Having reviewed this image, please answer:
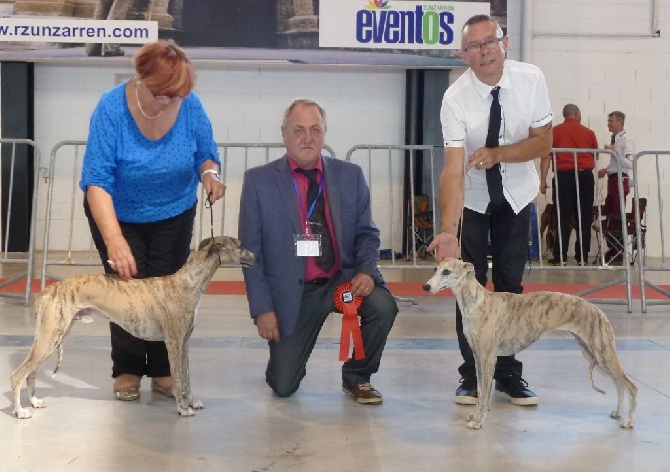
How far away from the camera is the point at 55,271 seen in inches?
337

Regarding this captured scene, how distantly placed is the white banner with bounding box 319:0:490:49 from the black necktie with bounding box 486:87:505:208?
6.09 meters

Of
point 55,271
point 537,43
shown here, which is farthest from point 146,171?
point 537,43

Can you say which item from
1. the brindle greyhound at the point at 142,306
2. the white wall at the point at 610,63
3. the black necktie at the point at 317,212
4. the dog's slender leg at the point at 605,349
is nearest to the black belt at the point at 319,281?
the black necktie at the point at 317,212

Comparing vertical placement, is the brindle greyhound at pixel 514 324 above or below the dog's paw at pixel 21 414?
above

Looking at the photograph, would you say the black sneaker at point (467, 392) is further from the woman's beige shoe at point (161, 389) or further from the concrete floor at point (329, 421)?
the woman's beige shoe at point (161, 389)

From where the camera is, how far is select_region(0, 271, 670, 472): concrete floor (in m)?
3.20

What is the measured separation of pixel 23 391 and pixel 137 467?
1.18 metres

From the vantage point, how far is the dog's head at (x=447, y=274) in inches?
139

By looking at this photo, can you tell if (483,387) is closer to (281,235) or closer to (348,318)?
(348,318)

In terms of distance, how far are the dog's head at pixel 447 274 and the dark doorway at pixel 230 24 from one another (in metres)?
6.58

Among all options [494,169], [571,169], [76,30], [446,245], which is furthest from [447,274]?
[76,30]

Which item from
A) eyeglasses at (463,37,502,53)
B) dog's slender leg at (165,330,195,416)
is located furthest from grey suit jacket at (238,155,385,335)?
eyeglasses at (463,37,502,53)

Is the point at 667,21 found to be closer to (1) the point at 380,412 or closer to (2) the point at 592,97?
(2) the point at 592,97

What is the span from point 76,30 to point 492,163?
6903 millimetres
